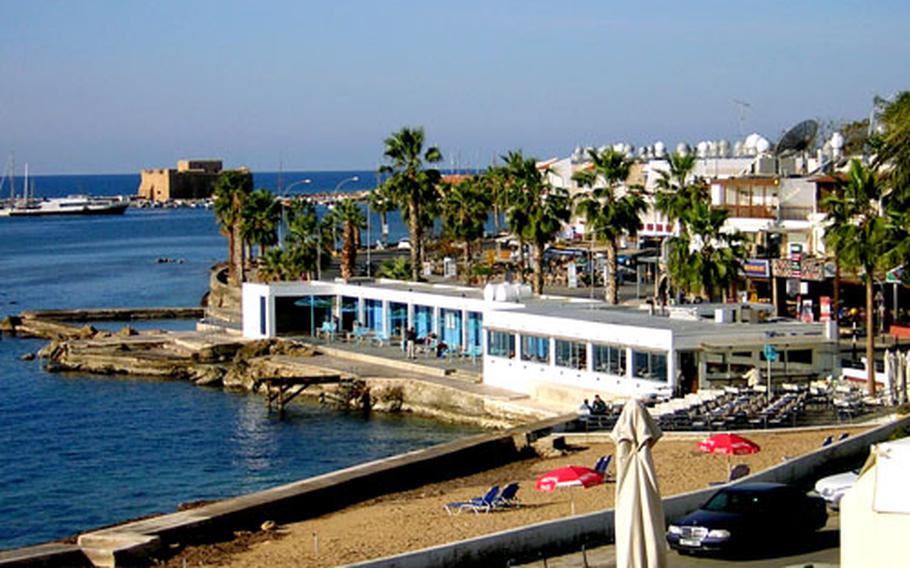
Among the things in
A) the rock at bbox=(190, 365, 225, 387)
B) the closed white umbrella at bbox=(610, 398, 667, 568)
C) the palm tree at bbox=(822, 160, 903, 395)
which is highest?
the palm tree at bbox=(822, 160, 903, 395)

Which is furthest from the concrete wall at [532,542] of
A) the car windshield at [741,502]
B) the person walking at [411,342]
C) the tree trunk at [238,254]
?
the tree trunk at [238,254]

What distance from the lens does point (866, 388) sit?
43688mm

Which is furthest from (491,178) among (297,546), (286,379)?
(297,546)

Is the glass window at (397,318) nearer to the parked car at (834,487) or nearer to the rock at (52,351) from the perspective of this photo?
the rock at (52,351)

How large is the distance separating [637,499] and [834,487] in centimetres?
822

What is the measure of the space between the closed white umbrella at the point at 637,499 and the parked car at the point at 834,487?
729 centimetres

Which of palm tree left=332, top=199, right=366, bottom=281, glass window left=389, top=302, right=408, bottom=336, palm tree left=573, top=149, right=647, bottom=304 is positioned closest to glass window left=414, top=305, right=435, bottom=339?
glass window left=389, top=302, right=408, bottom=336

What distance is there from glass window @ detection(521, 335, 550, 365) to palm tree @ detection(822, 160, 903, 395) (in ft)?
37.0

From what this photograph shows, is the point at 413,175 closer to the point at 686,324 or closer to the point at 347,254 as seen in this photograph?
the point at 347,254

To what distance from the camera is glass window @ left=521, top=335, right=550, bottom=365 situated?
2064 inches

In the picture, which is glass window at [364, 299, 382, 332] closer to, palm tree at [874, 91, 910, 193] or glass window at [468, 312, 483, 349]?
glass window at [468, 312, 483, 349]

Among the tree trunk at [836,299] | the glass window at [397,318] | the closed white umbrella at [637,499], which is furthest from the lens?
the glass window at [397,318]

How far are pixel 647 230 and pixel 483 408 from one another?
44.2 metres

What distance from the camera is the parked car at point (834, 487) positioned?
89.1 feet
